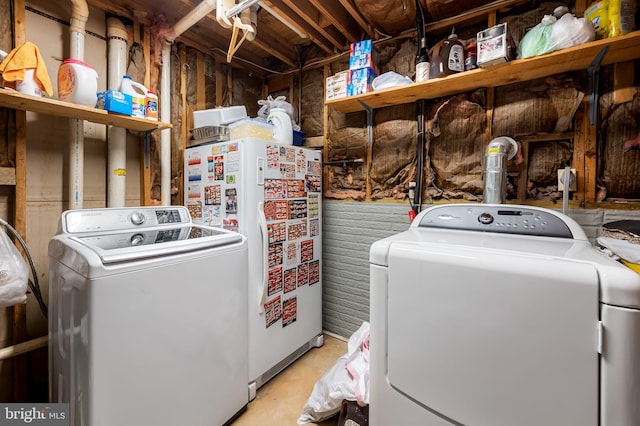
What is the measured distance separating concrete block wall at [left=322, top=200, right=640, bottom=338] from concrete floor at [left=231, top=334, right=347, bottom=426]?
27 centimetres

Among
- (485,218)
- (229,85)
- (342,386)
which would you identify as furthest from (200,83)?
(342,386)

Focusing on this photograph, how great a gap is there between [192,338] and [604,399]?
1.54 metres

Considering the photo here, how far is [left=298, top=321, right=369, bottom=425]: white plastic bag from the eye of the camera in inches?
61.1

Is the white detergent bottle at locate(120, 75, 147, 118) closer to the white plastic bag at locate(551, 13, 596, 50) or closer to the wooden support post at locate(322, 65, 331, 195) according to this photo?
the wooden support post at locate(322, 65, 331, 195)

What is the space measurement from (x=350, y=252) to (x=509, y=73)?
1.74m

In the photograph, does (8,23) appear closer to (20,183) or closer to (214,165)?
(20,183)

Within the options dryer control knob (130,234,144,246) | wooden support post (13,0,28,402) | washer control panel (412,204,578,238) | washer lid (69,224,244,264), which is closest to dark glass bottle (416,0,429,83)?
washer control panel (412,204,578,238)

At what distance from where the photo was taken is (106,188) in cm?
199

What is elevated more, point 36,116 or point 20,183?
point 36,116

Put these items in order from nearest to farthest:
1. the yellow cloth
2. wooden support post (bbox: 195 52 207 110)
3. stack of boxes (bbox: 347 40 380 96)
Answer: the yellow cloth, stack of boxes (bbox: 347 40 380 96), wooden support post (bbox: 195 52 207 110)

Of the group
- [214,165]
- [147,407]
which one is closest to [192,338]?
[147,407]

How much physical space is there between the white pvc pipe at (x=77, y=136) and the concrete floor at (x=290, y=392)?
5.63ft

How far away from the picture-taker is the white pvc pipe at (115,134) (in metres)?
1.94

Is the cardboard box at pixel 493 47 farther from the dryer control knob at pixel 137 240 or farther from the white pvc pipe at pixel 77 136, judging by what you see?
the white pvc pipe at pixel 77 136
